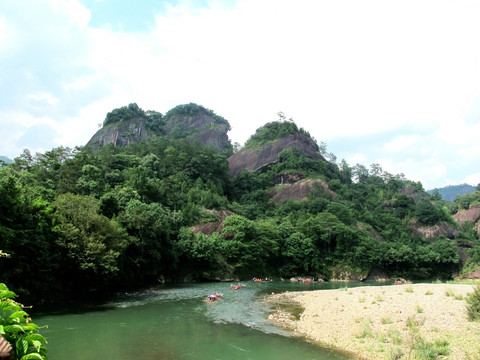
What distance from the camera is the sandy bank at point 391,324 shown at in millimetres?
14242

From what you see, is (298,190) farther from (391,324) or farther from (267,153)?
(391,324)

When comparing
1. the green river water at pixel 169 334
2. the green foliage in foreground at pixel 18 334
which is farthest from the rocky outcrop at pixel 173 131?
the green foliage in foreground at pixel 18 334

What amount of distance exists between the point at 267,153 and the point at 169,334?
94784 mm

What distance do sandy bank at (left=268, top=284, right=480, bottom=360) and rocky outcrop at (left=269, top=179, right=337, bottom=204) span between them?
65.4m

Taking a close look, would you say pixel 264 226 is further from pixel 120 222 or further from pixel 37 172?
pixel 37 172

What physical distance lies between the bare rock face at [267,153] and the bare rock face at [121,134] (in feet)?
120

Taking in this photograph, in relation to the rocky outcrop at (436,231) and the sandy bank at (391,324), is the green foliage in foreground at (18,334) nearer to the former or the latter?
the sandy bank at (391,324)

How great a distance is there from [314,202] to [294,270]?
2218 centimetres

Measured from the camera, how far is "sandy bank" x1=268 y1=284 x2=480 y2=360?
14242 millimetres

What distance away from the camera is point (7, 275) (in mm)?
22531

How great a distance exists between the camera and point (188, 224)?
2485 inches

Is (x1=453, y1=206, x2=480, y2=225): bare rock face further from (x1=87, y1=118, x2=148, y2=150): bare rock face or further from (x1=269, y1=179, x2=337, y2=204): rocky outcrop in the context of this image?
(x1=87, y1=118, x2=148, y2=150): bare rock face

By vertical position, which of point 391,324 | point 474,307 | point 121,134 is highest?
point 121,134

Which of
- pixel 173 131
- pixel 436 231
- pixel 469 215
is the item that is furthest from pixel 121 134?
pixel 469 215
